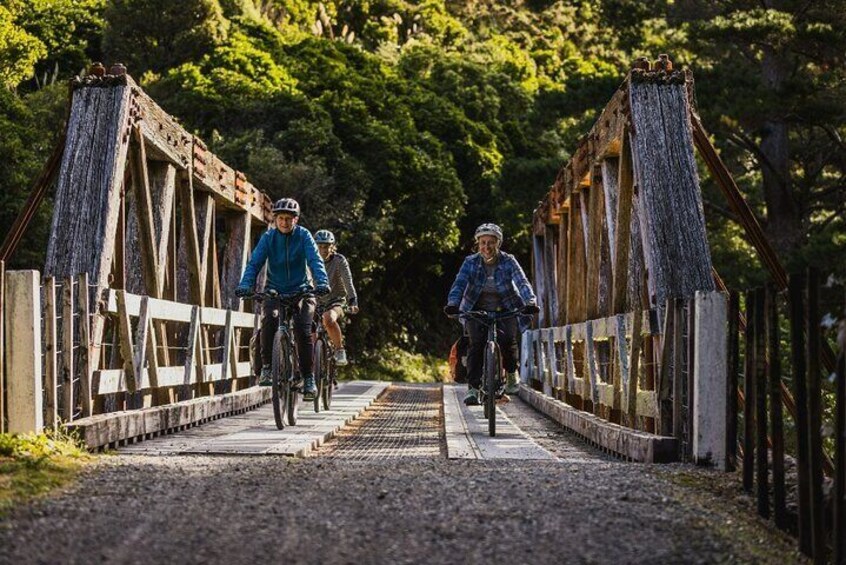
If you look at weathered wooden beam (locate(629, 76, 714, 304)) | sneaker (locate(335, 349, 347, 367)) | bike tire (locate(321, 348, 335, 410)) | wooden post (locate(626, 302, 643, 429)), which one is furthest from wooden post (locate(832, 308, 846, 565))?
sneaker (locate(335, 349, 347, 367))

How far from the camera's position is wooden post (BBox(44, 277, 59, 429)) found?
8.07 metres

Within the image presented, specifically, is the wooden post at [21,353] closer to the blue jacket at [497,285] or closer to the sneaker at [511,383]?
the blue jacket at [497,285]

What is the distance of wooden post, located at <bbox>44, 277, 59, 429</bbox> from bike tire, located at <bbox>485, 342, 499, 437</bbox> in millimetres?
3973

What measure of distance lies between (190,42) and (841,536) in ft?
112

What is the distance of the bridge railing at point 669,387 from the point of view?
7.98 m

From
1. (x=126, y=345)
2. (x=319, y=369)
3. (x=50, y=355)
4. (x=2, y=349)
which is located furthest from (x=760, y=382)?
(x=319, y=369)

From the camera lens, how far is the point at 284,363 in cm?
1109

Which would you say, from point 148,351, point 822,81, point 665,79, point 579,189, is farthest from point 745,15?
point 148,351

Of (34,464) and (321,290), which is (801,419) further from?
(321,290)

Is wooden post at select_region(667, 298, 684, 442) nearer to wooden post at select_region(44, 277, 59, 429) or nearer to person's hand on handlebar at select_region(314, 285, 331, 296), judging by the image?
person's hand on handlebar at select_region(314, 285, 331, 296)

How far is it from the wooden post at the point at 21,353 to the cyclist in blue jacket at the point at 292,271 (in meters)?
3.56

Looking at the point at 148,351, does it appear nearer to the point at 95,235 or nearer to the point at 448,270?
the point at 95,235

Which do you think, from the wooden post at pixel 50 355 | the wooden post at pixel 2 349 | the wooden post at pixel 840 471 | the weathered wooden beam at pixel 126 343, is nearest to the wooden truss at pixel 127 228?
the weathered wooden beam at pixel 126 343

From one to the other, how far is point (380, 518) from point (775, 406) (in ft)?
7.53
